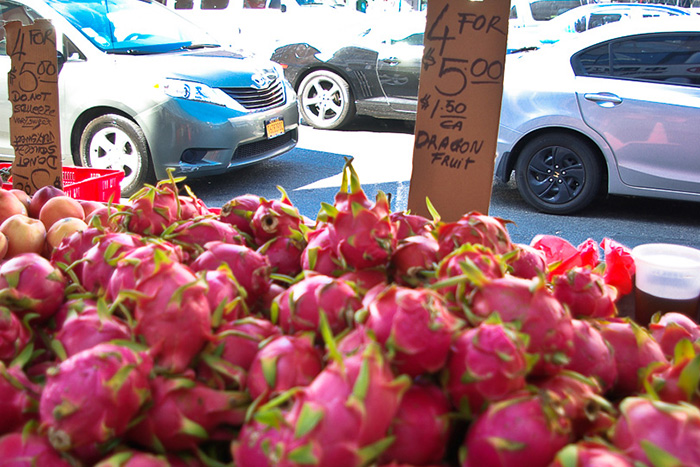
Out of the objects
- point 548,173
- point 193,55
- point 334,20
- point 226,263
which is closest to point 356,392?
point 226,263

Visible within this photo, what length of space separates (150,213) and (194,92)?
157 inches

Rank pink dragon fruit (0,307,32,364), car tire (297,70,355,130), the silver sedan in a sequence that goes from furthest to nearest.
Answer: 1. car tire (297,70,355,130)
2. the silver sedan
3. pink dragon fruit (0,307,32,364)

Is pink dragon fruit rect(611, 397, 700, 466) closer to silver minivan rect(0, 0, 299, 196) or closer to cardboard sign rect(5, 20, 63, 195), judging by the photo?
cardboard sign rect(5, 20, 63, 195)

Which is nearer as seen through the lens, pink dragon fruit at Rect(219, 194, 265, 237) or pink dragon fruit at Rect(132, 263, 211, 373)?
pink dragon fruit at Rect(132, 263, 211, 373)

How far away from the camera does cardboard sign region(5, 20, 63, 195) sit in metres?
2.22

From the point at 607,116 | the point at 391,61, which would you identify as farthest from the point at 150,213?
the point at 391,61

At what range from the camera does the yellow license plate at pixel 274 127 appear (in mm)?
5895

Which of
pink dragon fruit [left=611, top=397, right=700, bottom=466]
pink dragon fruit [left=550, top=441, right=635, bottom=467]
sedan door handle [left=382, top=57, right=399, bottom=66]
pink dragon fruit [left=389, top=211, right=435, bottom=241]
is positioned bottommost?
pink dragon fruit [left=550, top=441, right=635, bottom=467]

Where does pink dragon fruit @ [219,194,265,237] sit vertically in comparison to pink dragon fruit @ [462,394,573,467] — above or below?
above

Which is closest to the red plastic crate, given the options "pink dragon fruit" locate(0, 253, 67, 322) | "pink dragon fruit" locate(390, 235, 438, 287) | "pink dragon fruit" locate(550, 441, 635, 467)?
"pink dragon fruit" locate(0, 253, 67, 322)

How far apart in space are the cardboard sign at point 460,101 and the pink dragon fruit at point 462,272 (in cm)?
64

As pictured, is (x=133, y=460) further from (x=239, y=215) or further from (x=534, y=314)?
(x=239, y=215)

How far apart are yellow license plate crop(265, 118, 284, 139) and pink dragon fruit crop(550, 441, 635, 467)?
5.32m

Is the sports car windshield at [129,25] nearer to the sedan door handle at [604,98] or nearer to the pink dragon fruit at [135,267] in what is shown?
the sedan door handle at [604,98]
